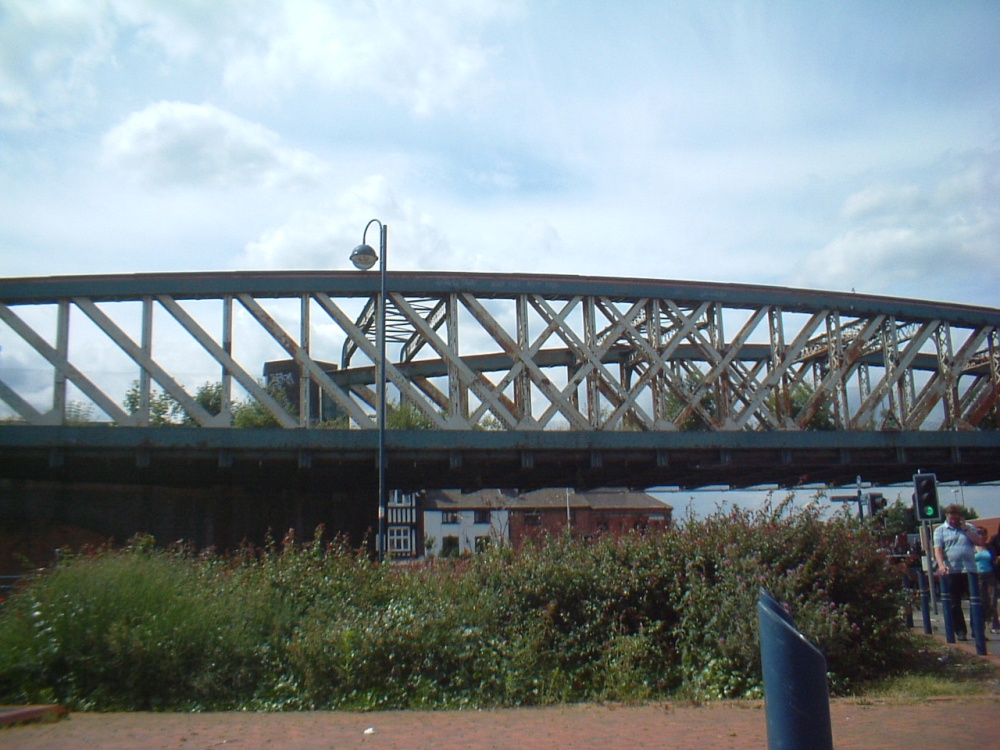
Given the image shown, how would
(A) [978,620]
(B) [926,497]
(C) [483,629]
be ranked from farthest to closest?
(B) [926,497] → (A) [978,620] → (C) [483,629]

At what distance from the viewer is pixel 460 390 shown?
A: 1251 inches

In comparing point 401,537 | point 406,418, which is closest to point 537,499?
point 401,537

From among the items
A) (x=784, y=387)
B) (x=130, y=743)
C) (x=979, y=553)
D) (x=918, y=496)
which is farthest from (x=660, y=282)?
(x=130, y=743)

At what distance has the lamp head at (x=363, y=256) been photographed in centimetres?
2100

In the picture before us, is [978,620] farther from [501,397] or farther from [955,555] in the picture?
[501,397]

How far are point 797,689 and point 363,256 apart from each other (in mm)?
17606

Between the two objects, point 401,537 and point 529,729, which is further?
point 401,537

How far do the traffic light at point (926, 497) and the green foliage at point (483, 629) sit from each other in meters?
5.68

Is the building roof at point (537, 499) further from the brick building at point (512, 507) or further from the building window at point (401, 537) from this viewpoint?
the building window at point (401, 537)

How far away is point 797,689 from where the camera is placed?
468 cm

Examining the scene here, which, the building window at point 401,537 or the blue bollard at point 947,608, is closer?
the blue bollard at point 947,608

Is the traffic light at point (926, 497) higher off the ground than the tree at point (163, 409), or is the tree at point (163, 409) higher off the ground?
the tree at point (163, 409)

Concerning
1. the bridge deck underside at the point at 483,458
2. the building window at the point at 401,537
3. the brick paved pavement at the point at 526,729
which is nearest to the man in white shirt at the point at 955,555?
the brick paved pavement at the point at 526,729

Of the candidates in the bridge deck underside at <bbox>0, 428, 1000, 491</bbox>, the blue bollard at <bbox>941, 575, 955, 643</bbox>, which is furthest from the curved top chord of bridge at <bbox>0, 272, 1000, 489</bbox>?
the blue bollard at <bbox>941, 575, 955, 643</bbox>
